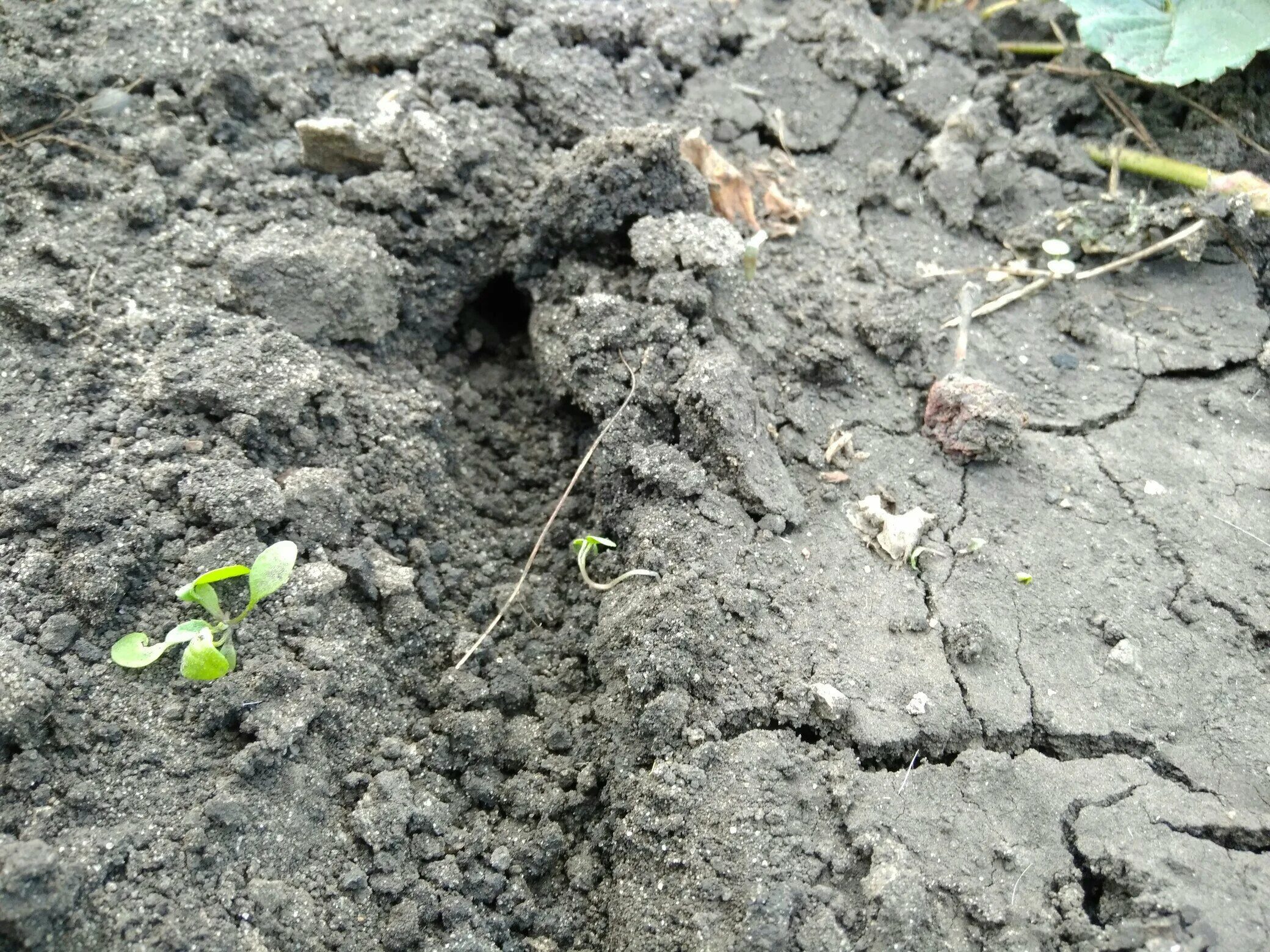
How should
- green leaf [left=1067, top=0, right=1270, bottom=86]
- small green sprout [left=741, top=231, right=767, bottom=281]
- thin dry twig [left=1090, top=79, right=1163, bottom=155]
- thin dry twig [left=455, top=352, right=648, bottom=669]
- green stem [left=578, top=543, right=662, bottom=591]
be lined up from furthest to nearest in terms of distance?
thin dry twig [left=1090, top=79, right=1163, bottom=155] → green leaf [left=1067, top=0, right=1270, bottom=86] → small green sprout [left=741, top=231, right=767, bottom=281] → thin dry twig [left=455, top=352, right=648, bottom=669] → green stem [left=578, top=543, right=662, bottom=591]

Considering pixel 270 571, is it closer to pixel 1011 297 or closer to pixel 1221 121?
pixel 1011 297

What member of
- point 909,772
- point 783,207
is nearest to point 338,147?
point 783,207

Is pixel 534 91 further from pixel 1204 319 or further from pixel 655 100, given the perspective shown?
pixel 1204 319

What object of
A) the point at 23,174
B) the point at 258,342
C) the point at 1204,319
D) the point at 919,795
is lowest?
the point at 919,795

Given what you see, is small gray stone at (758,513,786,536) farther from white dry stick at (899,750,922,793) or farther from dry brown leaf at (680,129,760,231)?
dry brown leaf at (680,129,760,231)

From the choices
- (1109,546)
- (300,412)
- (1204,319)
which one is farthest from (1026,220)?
(300,412)

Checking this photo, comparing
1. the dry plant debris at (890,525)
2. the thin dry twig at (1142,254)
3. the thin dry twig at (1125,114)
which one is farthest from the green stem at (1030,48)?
the dry plant debris at (890,525)

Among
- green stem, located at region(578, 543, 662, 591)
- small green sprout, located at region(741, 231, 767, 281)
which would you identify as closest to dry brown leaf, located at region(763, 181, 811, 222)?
small green sprout, located at region(741, 231, 767, 281)
